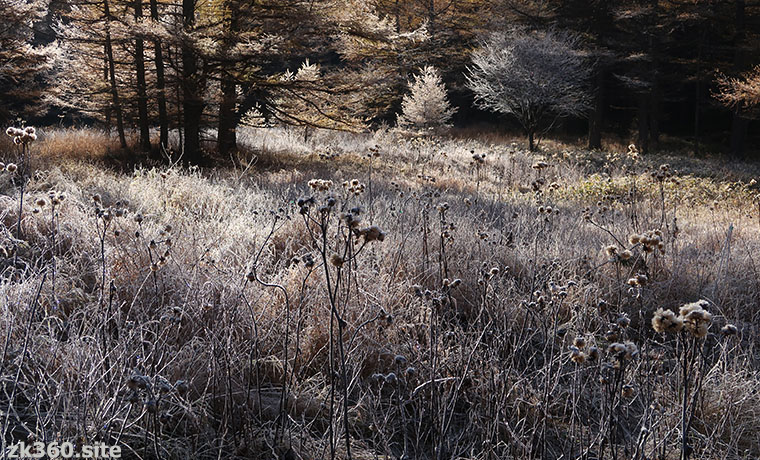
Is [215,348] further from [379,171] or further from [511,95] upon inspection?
[511,95]

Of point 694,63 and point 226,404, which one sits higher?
point 694,63

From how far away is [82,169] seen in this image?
314 inches

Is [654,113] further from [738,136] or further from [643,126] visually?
[738,136]

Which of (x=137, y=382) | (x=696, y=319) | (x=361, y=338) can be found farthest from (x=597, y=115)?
(x=137, y=382)

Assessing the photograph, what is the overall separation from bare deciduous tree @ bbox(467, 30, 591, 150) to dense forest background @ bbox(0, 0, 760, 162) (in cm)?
216

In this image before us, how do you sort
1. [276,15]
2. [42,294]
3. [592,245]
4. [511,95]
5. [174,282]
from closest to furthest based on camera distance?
[42,294] < [174,282] < [592,245] < [276,15] < [511,95]

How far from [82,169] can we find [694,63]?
23638mm

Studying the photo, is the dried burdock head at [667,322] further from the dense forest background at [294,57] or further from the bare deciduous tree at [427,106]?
the bare deciduous tree at [427,106]

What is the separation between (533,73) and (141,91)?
15709mm

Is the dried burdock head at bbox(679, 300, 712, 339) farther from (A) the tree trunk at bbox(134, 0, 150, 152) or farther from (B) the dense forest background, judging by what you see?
(A) the tree trunk at bbox(134, 0, 150, 152)

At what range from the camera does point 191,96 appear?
1008cm

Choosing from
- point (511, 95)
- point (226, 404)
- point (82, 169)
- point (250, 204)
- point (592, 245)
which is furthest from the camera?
point (511, 95)

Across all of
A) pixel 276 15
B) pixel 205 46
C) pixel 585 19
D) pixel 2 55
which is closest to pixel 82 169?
pixel 205 46

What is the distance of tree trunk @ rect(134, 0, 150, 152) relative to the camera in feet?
34.5
